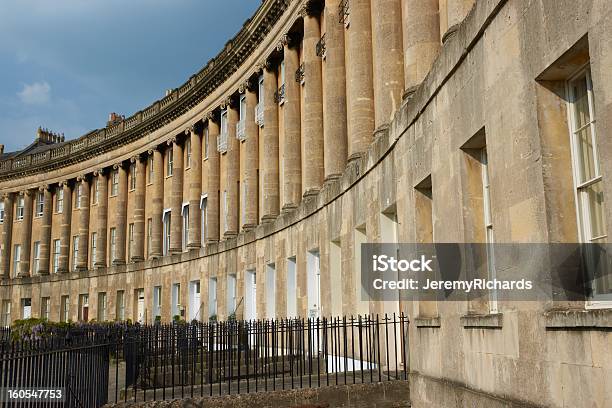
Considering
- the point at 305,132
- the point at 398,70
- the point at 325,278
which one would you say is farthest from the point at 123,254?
the point at 398,70

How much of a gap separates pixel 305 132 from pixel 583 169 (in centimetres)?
1600

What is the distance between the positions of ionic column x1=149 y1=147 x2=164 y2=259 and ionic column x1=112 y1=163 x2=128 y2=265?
3.74 meters

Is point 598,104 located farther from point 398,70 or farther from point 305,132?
A: point 305,132

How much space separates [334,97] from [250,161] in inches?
359

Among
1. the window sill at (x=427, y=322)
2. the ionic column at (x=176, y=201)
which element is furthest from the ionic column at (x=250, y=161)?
the window sill at (x=427, y=322)

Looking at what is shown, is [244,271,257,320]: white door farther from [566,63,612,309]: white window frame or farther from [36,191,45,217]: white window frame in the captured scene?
[36,191,45,217]: white window frame

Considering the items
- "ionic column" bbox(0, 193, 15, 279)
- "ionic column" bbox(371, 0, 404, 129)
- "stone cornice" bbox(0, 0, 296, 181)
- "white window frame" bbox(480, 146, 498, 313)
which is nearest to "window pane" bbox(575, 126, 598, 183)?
"white window frame" bbox(480, 146, 498, 313)

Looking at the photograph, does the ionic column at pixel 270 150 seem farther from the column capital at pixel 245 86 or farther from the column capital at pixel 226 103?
the column capital at pixel 226 103

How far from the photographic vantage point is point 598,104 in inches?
228

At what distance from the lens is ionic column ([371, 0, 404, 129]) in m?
15.6

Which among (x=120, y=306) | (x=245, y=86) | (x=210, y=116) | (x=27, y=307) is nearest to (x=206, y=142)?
(x=210, y=116)

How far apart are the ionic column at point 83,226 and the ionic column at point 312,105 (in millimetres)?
27514

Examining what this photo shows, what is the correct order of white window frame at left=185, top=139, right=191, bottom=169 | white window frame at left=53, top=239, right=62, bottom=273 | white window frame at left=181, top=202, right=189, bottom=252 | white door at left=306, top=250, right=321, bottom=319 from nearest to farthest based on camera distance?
white door at left=306, top=250, right=321, bottom=319 < white window frame at left=181, top=202, right=189, bottom=252 < white window frame at left=185, top=139, right=191, bottom=169 < white window frame at left=53, top=239, right=62, bottom=273

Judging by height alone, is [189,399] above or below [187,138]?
below
